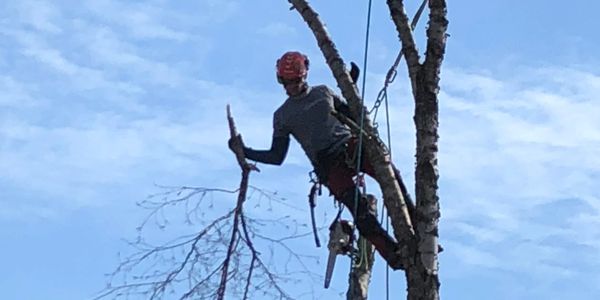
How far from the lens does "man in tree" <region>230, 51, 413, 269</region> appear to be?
7.06 metres

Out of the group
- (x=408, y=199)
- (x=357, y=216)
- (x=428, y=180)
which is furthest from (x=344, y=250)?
(x=428, y=180)

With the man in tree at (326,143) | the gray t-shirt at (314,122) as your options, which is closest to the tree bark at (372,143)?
the man in tree at (326,143)

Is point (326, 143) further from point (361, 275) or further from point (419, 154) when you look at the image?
point (419, 154)

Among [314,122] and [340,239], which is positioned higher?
[314,122]

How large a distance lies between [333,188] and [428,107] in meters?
1.11

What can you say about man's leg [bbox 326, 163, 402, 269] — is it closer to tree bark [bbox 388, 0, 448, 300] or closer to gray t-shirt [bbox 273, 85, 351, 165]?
gray t-shirt [bbox 273, 85, 351, 165]

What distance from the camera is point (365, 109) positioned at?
6559mm

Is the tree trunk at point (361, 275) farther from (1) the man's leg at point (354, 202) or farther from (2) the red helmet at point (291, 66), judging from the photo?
(2) the red helmet at point (291, 66)

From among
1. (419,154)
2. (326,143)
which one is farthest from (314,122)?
(419,154)

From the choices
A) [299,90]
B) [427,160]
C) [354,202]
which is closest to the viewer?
[427,160]

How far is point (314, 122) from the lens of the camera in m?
7.15

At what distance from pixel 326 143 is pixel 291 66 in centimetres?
43

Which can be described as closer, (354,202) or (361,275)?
(354,202)

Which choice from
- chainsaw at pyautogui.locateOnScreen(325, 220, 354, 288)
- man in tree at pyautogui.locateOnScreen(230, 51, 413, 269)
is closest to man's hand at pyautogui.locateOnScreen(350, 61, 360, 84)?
man in tree at pyautogui.locateOnScreen(230, 51, 413, 269)
